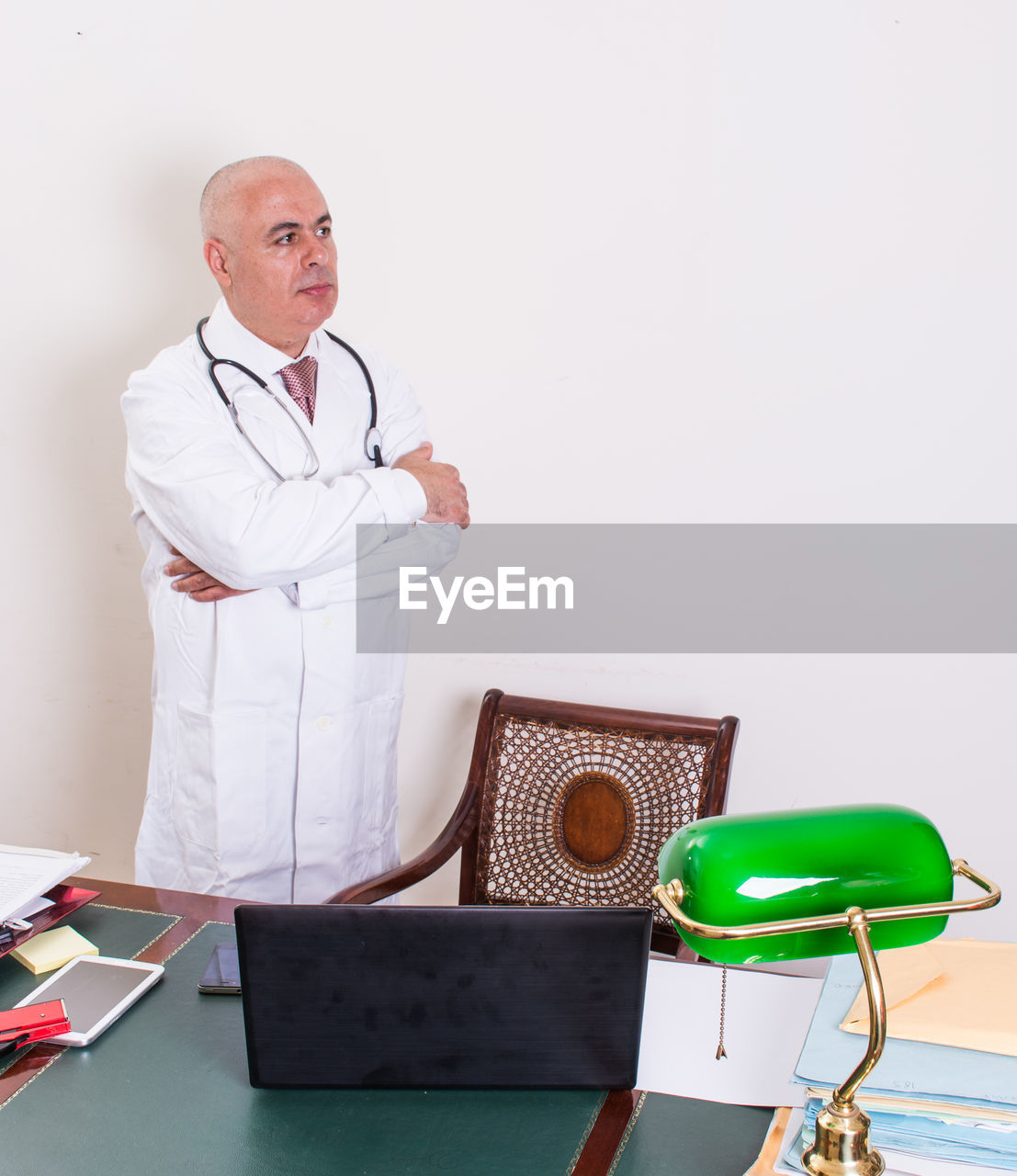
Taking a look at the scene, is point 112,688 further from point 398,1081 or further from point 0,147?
point 398,1081

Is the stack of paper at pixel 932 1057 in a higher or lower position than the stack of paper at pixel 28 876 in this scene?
higher

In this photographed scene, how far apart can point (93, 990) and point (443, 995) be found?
1.49 ft

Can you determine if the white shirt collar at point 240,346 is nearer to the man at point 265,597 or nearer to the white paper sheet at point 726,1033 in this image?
the man at point 265,597

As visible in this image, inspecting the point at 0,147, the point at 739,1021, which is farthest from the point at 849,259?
the point at 0,147

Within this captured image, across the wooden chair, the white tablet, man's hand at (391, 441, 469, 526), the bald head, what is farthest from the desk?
the bald head

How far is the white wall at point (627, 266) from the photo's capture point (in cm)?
198

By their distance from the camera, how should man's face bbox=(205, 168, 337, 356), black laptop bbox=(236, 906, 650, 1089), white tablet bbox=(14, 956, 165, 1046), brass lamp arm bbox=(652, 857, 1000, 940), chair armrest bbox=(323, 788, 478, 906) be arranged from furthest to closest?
man's face bbox=(205, 168, 337, 356) → chair armrest bbox=(323, 788, 478, 906) → white tablet bbox=(14, 956, 165, 1046) → black laptop bbox=(236, 906, 650, 1089) → brass lamp arm bbox=(652, 857, 1000, 940)

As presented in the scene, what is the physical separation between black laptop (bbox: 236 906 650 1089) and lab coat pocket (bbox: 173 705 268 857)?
0.94 meters

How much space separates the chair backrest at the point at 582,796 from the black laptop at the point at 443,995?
0.83m

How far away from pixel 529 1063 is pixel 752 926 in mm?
420

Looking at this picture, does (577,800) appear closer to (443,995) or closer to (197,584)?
(197,584)

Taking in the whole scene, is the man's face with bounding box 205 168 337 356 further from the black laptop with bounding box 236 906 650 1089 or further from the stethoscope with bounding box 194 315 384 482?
the black laptop with bounding box 236 906 650 1089

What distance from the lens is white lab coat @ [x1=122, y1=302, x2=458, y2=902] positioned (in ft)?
6.03

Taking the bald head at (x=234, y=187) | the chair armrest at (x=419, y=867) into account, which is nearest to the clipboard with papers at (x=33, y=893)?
the chair armrest at (x=419, y=867)
